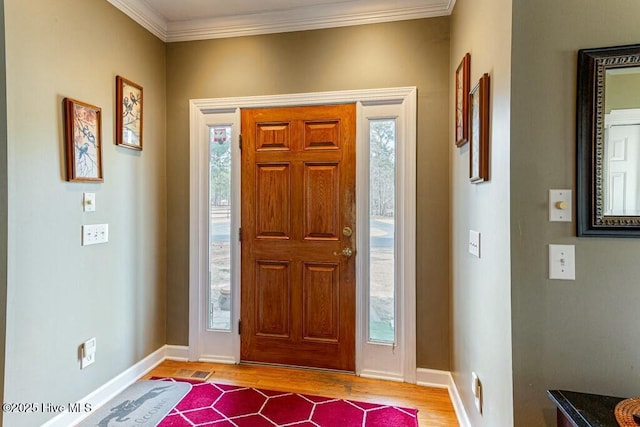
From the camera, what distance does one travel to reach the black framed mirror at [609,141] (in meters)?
1.08

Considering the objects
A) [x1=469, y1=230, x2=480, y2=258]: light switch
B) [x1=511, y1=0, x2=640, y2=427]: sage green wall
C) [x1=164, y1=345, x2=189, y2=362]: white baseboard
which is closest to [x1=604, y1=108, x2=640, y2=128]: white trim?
[x1=511, y1=0, x2=640, y2=427]: sage green wall

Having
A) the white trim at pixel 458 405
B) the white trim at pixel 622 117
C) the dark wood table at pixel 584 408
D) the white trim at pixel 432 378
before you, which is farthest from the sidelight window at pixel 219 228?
the white trim at pixel 622 117

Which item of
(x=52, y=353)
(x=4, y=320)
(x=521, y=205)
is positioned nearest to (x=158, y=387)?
(x=52, y=353)

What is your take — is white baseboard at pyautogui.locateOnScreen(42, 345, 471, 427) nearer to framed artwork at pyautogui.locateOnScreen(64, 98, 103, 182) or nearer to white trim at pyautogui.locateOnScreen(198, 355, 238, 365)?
white trim at pyautogui.locateOnScreen(198, 355, 238, 365)

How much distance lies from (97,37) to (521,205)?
256 centimetres

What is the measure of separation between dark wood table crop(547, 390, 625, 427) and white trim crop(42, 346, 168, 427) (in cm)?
239

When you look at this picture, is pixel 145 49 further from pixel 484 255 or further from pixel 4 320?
pixel 484 255

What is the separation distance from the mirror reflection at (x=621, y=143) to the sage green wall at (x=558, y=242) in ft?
0.33

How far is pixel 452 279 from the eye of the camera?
2.20 meters

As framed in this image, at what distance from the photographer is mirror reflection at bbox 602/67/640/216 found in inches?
42.5

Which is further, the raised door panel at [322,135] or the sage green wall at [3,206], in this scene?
the raised door panel at [322,135]

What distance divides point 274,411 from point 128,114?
2.22m

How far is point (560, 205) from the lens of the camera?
114 cm

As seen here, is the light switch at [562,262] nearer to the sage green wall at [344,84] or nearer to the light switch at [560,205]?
the light switch at [560,205]
